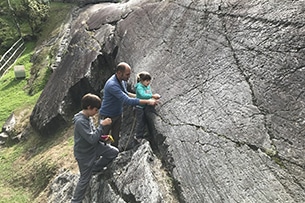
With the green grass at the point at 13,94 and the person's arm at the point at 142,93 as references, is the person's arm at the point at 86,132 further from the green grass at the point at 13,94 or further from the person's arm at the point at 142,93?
the green grass at the point at 13,94

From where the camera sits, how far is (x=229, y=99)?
20.4 ft

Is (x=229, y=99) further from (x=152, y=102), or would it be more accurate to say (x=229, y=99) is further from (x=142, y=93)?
(x=142, y=93)

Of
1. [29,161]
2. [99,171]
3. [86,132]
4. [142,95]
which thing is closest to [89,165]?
[99,171]

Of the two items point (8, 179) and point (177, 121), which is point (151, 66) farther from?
point (8, 179)

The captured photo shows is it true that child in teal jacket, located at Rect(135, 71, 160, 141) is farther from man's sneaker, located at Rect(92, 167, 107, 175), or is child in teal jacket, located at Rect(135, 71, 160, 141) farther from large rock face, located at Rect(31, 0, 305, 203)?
man's sneaker, located at Rect(92, 167, 107, 175)

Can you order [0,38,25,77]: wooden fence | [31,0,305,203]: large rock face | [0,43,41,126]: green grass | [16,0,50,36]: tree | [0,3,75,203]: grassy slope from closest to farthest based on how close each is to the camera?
[31,0,305,203]: large rock face → [0,3,75,203]: grassy slope → [0,43,41,126]: green grass → [0,38,25,77]: wooden fence → [16,0,50,36]: tree

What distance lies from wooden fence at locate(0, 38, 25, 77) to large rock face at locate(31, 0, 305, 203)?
2085 cm

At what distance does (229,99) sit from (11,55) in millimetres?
26058

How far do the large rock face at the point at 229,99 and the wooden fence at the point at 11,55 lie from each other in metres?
20.8

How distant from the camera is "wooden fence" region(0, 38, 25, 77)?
26652 millimetres

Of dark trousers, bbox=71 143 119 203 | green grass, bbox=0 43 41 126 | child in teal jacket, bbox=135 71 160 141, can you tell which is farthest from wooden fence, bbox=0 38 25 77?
child in teal jacket, bbox=135 71 160 141

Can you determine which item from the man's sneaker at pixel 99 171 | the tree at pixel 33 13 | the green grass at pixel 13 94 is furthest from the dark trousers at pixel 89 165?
the tree at pixel 33 13

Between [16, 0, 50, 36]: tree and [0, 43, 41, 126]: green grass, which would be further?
[16, 0, 50, 36]: tree

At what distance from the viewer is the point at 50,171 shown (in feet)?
36.7
